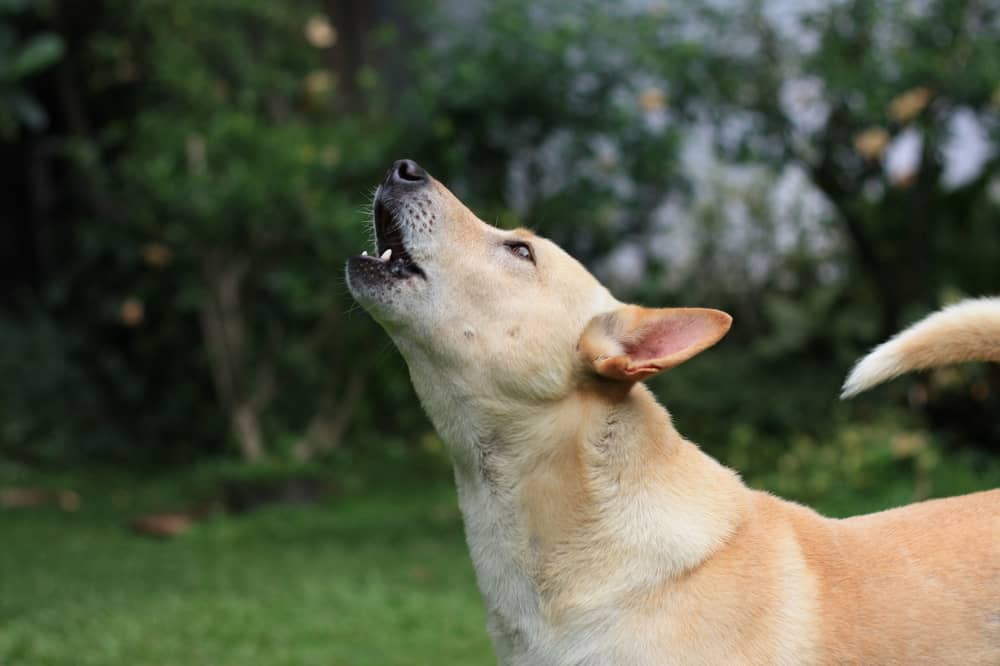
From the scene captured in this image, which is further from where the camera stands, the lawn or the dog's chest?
the lawn

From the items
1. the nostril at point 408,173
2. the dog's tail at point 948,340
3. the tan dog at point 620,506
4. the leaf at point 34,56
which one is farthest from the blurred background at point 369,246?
the dog's tail at point 948,340

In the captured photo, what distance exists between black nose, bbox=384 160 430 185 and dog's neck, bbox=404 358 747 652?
0.59 meters

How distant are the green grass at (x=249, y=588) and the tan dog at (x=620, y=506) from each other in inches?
90.6

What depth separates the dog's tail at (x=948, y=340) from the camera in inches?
120

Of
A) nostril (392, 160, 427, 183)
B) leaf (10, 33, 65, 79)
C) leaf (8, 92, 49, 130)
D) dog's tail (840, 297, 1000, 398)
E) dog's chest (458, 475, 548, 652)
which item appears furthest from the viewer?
leaf (8, 92, 49, 130)

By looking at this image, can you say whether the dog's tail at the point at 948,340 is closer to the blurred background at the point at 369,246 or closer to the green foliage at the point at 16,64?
the blurred background at the point at 369,246

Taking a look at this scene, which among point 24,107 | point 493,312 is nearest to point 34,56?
point 24,107

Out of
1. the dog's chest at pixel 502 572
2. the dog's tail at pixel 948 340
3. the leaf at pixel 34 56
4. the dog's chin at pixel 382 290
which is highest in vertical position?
the leaf at pixel 34 56

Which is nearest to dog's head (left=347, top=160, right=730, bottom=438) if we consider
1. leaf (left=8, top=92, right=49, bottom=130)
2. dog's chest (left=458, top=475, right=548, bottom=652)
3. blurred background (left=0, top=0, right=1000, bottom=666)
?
dog's chest (left=458, top=475, right=548, bottom=652)

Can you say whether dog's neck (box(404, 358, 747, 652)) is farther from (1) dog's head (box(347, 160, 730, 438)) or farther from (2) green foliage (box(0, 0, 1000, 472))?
(2) green foliage (box(0, 0, 1000, 472))

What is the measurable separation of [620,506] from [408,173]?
1.08 metres

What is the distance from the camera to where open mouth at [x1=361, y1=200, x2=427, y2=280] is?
3.16 meters

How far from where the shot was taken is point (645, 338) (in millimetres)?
3033

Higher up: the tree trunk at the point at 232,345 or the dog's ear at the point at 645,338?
the dog's ear at the point at 645,338
